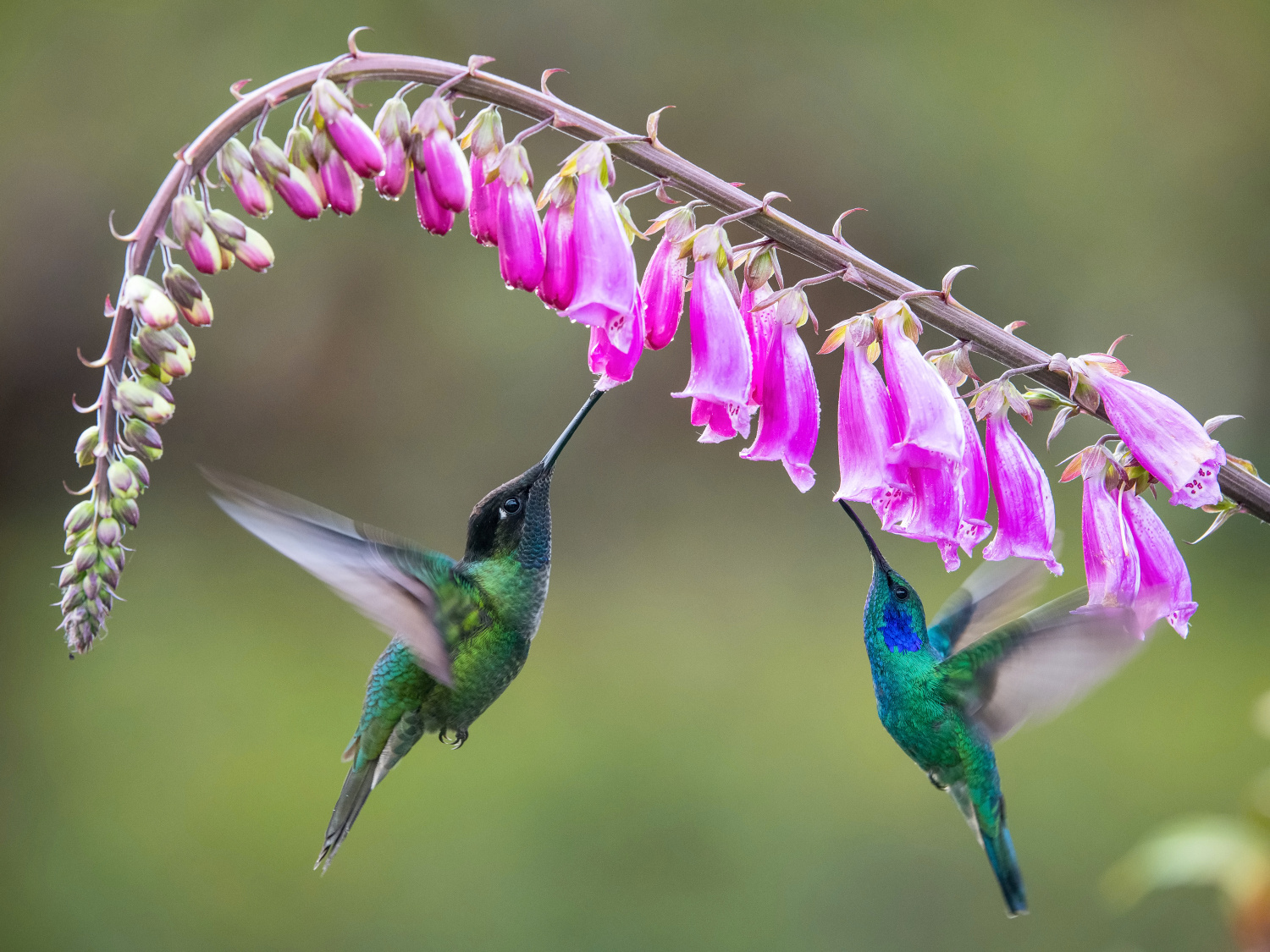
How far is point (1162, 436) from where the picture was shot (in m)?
1.67

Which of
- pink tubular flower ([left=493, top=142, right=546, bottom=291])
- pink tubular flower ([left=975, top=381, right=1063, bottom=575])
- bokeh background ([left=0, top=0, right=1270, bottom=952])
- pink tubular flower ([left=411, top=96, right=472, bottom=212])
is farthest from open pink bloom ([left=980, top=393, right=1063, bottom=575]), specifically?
bokeh background ([left=0, top=0, right=1270, bottom=952])

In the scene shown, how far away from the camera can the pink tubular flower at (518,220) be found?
Answer: 1729 mm

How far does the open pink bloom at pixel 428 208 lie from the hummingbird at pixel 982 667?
0.80 meters

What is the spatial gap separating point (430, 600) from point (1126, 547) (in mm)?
1201

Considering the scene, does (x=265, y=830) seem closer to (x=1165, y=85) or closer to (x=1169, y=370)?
(x=1169, y=370)

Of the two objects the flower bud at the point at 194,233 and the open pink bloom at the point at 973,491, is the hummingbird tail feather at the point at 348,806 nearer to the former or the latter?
the flower bud at the point at 194,233

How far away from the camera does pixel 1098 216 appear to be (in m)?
6.86

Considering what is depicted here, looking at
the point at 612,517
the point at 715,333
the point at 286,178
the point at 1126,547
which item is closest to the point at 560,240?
the point at 715,333

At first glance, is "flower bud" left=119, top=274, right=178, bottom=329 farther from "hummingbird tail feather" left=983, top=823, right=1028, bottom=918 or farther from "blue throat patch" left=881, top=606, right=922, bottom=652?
"hummingbird tail feather" left=983, top=823, right=1028, bottom=918

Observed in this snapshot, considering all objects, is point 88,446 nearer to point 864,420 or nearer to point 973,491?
point 864,420

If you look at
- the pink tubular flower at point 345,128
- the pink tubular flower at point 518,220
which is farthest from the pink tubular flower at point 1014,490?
the pink tubular flower at point 345,128

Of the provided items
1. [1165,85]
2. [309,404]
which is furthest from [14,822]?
[1165,85]

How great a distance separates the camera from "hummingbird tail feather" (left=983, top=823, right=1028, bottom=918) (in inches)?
82.8

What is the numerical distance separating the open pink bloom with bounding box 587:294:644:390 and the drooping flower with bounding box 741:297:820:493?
0.21 meters
